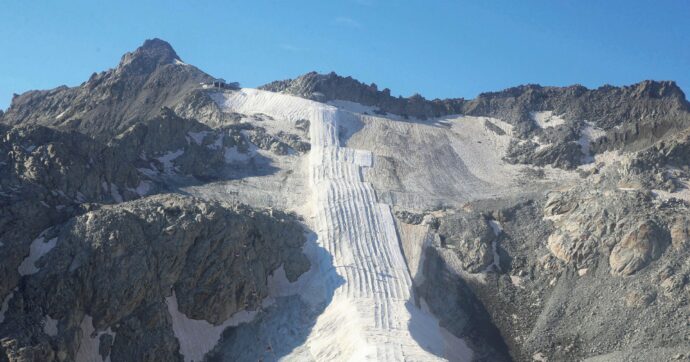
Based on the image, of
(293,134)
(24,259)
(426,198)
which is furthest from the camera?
(293,134)

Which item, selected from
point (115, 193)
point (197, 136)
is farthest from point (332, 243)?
point (197, 136)

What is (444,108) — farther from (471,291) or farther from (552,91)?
(471,291)

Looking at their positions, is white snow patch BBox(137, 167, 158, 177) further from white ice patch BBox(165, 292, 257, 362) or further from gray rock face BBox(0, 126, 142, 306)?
white ice patch BBox(165, 292, 257, 362)

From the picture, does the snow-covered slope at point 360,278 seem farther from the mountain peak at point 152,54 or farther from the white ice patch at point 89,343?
the mountain peak at point 152,54

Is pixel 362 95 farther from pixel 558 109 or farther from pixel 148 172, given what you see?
pixel 148 172

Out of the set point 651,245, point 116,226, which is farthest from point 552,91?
point 116,226

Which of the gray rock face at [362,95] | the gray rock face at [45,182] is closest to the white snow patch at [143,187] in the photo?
the gray rock face at [45,182]

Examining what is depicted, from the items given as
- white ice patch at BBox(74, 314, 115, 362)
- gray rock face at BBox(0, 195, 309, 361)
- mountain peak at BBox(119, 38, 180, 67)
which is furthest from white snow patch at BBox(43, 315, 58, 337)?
mountain peak at BBox(119, 38, 180, 67)
